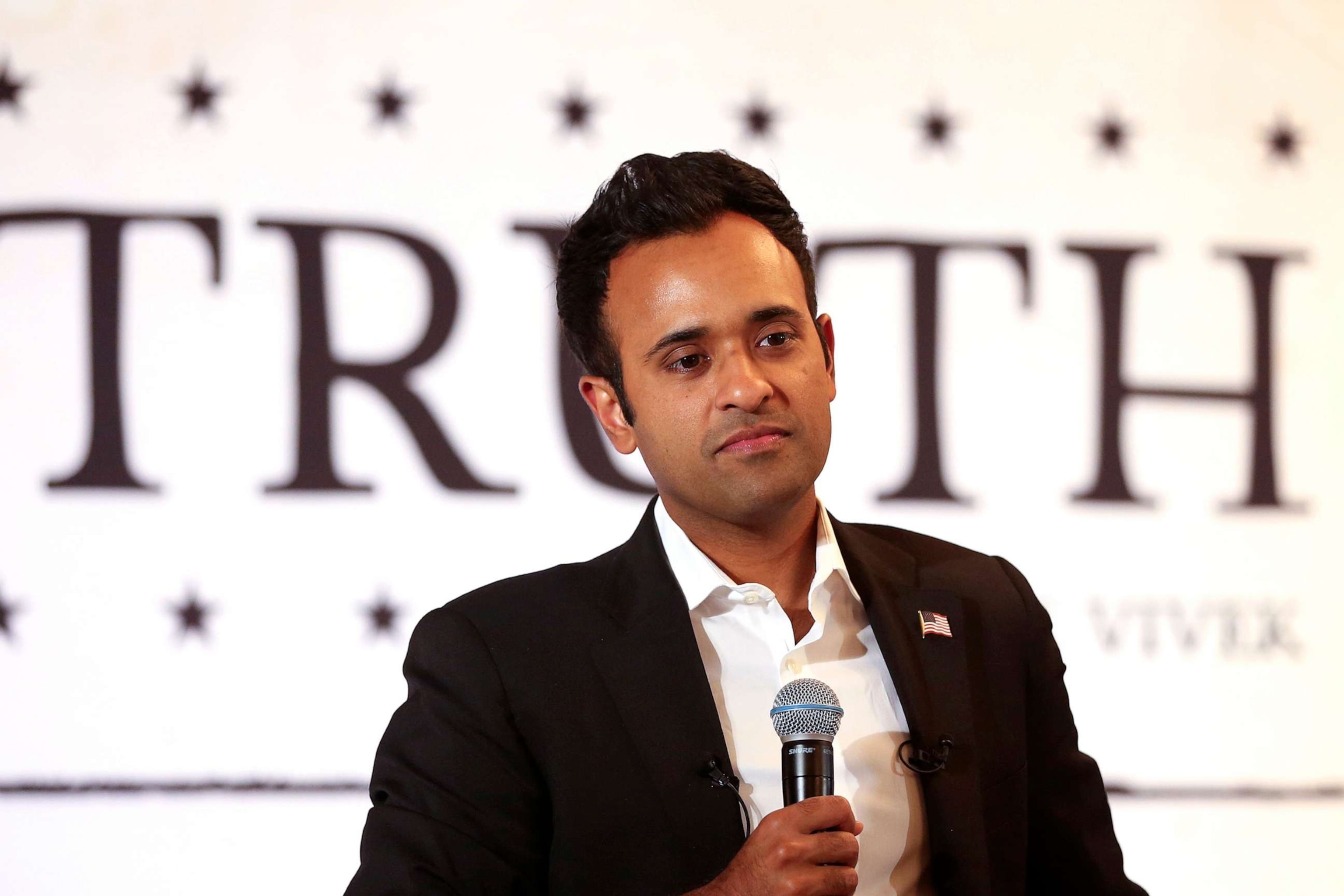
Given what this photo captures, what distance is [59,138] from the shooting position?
300cm

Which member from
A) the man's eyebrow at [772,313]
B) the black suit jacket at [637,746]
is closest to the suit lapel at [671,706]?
the black suit jacket at [637,746]

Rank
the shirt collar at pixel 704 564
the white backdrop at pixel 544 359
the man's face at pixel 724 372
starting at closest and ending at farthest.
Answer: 1. the man's face at pixel 724 372
2. the shirt collar at pixel 704 564
3. the white backdrop at pixel 544 359

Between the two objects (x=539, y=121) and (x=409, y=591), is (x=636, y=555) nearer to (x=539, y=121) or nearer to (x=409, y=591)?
(x=409, y=591)

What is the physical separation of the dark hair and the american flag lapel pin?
451mm

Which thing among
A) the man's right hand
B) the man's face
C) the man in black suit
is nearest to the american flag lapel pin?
the man in black suit

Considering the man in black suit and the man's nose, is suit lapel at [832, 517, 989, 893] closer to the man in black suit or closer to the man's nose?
the man in black suit

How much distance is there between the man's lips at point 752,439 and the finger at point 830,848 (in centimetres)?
58

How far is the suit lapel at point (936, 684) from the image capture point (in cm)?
182

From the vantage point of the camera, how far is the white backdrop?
2.87 m

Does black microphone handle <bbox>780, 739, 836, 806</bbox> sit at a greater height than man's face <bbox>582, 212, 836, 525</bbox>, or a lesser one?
lesser

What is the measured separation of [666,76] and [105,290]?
142cm

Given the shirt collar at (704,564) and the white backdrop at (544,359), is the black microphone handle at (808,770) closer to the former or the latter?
the shirt collar at (704,564)

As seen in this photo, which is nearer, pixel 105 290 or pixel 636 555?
pixel 636 555

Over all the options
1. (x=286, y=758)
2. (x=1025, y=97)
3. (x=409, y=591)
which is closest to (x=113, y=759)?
(x=286, y=758)
